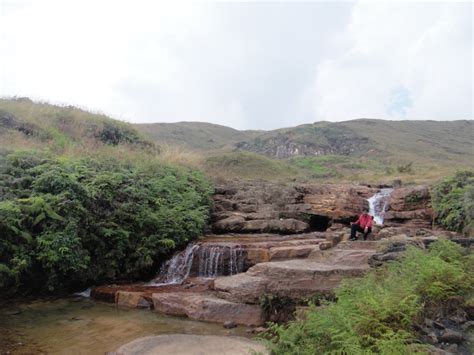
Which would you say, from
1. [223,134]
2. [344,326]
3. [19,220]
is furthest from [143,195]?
[223,134]

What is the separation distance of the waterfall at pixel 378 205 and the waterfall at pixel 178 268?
677 cm

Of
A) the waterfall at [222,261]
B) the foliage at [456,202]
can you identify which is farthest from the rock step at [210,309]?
the foliage at [456,202]

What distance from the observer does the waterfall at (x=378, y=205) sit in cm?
1434

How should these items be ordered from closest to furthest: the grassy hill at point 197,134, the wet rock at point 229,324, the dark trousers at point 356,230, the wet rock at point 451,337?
the wet rock at point 451,337 → the wet rock at point 229,324 → the dark trousers at point 356,230 → the grassy hill at point 197,134

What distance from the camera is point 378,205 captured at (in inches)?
585

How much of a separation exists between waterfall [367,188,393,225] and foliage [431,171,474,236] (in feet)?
6.18

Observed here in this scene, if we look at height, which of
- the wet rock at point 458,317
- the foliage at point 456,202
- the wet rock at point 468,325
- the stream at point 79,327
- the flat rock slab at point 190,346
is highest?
the foliage at point 456,202

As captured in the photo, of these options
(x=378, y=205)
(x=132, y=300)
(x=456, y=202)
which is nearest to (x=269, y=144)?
(x=378, y=205)

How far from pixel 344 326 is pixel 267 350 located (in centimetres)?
108

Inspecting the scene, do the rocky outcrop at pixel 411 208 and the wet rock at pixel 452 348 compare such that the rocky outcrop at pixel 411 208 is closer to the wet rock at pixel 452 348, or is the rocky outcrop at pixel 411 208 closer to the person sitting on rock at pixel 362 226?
the person sitting on rock at pixel 362 226

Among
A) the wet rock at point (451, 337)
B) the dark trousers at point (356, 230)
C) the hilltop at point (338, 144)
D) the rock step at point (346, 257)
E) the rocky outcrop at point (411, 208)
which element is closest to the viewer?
the wet rock at point (451, 337)

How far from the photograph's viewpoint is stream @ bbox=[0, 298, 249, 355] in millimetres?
6414

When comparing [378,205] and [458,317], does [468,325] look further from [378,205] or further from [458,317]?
[378,205]

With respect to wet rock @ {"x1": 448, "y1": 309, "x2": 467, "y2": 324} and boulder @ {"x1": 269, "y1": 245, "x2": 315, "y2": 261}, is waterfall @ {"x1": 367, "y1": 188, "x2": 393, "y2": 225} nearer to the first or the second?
boulder @ {"x1": 269, "y1": 245, "x2": 315, "y2": 261}
